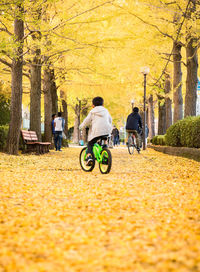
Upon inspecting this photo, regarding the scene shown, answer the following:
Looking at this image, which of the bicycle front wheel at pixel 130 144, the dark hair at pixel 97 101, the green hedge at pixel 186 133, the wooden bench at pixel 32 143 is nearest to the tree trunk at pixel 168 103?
the green hedge at pixel 186 133

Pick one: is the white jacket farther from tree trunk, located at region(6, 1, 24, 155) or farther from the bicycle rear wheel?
the bicycle rear wheel

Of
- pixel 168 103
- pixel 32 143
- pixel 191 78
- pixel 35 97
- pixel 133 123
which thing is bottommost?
pixel 32 143

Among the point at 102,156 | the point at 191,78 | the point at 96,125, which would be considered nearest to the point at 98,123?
the point at 96,125

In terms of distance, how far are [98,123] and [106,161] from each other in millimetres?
807

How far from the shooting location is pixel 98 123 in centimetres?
836

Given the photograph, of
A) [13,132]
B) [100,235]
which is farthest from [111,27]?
[100,235]

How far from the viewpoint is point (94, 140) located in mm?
8484

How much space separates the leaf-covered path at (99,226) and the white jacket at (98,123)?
165 centimetres

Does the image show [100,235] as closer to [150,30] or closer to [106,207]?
[106,207]

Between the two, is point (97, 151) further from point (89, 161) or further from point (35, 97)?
point (35, 97)

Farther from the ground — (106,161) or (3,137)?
(3,137)

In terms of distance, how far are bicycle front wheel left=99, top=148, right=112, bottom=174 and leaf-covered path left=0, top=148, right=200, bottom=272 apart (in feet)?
3.90

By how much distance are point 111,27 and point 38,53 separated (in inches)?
127

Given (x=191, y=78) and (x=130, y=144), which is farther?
(x=130, y=144)
